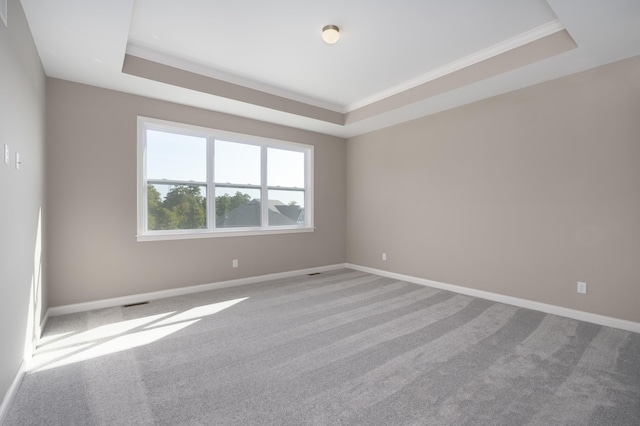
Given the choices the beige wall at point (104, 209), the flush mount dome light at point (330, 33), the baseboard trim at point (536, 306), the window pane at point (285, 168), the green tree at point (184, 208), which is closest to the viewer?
the flush mount dome light at point (330, 33)

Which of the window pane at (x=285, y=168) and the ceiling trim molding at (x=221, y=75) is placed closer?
the ceiling trim molding at (x=221, y=75)

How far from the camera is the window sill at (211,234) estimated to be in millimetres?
3930

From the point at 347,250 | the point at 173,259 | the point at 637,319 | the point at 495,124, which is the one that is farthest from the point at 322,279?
the point at 637,319

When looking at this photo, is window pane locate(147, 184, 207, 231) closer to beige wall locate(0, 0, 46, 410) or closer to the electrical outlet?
beige wall locate(0, 0, 46, 410)

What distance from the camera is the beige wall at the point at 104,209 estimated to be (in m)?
3.37

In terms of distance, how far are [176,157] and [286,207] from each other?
1.95 metres

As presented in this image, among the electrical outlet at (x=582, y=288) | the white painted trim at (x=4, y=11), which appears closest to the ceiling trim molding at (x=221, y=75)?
the white painted trim at (x=4, y=11)

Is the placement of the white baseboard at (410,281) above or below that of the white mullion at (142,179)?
below

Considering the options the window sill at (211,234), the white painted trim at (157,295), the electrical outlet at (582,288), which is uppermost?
the window sill at (211,234)

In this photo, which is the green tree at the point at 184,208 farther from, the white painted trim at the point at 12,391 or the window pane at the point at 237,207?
the white painted trim at the point at 12,391

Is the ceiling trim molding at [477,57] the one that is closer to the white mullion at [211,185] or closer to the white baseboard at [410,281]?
the white mullion at [211,185]

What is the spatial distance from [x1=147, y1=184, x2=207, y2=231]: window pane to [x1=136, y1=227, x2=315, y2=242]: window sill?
0.39ft

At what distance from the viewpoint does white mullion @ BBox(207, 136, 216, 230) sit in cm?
442

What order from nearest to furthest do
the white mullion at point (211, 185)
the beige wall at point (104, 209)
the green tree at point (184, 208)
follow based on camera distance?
the beige wall at point (104, 209), the green tree at point (184, 208), the white mullion at point (211, 185)
